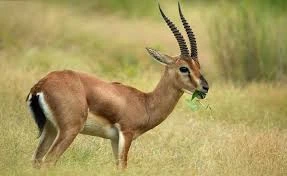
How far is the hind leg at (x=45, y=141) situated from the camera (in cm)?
860

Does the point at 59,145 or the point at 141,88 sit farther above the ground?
the point at 59,145

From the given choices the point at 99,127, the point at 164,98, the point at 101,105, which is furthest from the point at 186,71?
the point at 99,127

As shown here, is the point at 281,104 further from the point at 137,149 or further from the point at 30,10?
the point at 30,10

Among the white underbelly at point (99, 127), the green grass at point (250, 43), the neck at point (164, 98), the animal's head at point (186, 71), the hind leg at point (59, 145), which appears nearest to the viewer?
the hind leg at point (59, 145)

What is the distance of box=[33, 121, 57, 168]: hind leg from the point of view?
860 centimetres

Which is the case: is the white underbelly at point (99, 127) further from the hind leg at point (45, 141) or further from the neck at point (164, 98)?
the neck at point (164, 98)

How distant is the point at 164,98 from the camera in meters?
9.39

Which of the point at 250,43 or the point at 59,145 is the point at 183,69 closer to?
the point at 59,145

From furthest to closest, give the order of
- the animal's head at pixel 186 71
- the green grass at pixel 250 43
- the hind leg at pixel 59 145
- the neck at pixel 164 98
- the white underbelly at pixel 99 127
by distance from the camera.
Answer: the green grass at pixel 250 43, the neck at pixel 164 98, the animal's head at pixel 186 71, the white underbelly at pixel 99 127, the hind leg at pixel 59 145

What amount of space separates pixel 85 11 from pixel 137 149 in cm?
1055

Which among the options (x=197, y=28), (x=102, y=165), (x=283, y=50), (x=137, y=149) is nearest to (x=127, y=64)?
(x=283, y=50)

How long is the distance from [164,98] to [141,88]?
4336 millimetres

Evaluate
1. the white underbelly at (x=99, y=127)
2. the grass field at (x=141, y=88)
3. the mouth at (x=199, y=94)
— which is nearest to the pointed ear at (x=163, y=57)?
the mouth at (x=199, y=94)

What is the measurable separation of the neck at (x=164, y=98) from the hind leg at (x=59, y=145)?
4.04 ft
